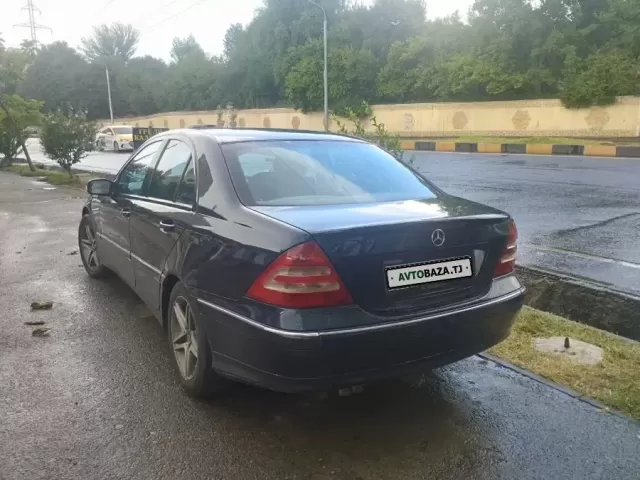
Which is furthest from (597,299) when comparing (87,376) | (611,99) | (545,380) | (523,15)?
(523,15)

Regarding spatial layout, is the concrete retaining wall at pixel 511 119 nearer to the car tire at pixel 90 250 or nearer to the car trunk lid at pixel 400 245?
the car tire at pixel 90 250

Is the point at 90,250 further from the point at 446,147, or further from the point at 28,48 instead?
the point at 28,48

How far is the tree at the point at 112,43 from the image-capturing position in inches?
3179

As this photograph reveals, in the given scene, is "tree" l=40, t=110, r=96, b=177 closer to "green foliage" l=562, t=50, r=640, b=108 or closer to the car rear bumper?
the car rear bumper

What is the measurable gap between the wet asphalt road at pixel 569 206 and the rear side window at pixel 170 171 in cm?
375

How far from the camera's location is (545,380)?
3539mm

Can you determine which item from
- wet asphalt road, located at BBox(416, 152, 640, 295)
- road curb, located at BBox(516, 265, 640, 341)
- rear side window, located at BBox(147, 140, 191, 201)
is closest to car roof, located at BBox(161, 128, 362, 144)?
rear side window, located at BBox(147, 140, 191, 201)

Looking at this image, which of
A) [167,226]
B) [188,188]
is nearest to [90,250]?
[167,226]

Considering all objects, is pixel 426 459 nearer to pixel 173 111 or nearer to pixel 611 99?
pixel 611 99

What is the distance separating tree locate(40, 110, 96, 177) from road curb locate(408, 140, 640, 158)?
1498cm

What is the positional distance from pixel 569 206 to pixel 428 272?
7233 mm

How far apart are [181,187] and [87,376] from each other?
51.5 inches

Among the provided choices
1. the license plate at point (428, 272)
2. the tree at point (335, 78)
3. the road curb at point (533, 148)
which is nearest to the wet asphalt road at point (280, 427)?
the license plate at point (428, 272)

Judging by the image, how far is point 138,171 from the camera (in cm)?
454
